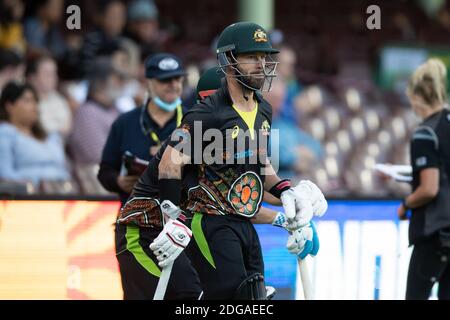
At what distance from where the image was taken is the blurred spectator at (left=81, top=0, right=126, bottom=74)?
12.3m

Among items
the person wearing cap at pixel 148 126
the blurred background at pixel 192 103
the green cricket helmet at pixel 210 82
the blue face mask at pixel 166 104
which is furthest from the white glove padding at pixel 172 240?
the blurred background at pixel 192 103

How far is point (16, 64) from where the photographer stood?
1130 cm

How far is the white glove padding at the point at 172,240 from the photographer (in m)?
6.00

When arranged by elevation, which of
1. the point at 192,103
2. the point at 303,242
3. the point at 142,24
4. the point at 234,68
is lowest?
the point at 303,242

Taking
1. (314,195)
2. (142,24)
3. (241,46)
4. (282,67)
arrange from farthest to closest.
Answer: (142,24), (282,67), (314,195), (241,46)

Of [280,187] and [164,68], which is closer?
[280,187]

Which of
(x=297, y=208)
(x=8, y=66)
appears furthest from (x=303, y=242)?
(x=8, y=66)

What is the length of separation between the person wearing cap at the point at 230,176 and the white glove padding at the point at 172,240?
0.20 meters

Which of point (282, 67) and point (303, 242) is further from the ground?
point (282, 67)

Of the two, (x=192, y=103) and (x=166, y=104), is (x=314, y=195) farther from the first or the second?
(x=192, y=103)

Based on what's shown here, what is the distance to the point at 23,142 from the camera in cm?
1026

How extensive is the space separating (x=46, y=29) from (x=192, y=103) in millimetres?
5736

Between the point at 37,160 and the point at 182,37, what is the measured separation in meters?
6.02

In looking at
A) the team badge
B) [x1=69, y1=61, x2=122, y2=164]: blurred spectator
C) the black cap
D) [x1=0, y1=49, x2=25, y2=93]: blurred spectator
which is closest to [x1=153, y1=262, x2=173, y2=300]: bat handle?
the team badge
